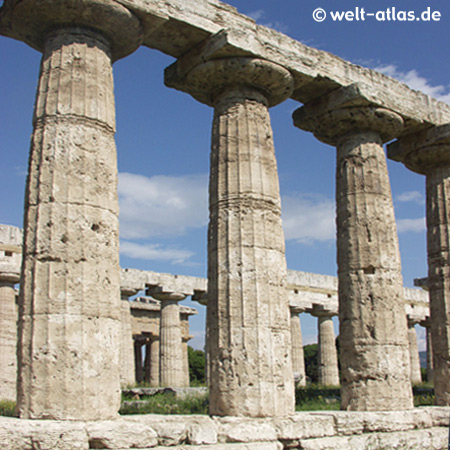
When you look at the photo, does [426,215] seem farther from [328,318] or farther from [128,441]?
[328,318]

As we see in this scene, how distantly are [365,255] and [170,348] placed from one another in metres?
14.4

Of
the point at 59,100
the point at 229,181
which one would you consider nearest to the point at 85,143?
the point at 59,100

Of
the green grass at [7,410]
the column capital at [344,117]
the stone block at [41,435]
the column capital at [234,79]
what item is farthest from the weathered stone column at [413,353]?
the stone block at [41,435]

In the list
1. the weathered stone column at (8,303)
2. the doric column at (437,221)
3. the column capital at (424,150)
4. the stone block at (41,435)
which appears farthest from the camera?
the weathered stone column at (8,303)

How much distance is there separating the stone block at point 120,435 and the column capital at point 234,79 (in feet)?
23.5

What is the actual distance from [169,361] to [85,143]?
1810cm

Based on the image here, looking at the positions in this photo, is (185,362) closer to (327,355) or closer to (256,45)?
(327,355)

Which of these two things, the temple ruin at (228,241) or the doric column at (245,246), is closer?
the temple ruin at (228,241)

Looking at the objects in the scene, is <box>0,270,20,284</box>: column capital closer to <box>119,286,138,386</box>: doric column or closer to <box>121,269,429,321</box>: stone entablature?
<box>121,269,429,321</box>: stone entablature

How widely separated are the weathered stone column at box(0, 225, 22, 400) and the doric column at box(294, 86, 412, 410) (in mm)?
11984

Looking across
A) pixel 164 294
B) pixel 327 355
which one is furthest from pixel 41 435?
pixel 327 355

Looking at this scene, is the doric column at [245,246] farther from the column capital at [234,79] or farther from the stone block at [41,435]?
the stone block at [41,435]

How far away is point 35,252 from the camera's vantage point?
10.1 meters

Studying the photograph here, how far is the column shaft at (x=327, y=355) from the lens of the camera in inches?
1299
